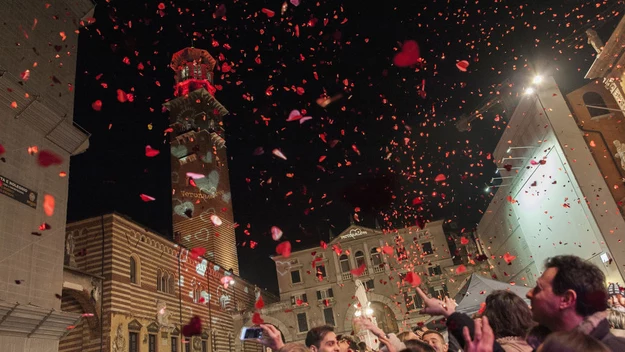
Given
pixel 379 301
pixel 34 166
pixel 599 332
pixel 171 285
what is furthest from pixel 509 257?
pixel 599 332

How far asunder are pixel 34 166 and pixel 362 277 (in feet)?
111

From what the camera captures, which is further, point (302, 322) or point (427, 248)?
point (427, 248)

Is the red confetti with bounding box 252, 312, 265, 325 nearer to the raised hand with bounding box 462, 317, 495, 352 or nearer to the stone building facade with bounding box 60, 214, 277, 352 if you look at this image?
the stone building facade with bounding box 60, 214, 277, 352

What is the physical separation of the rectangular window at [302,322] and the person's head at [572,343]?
40182 millimetres

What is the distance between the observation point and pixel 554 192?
80.4 ft

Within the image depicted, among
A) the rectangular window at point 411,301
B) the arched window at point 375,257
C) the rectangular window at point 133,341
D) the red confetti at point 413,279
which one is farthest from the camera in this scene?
the arched window at point 375,257

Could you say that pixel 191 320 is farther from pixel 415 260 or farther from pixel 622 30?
pixel 622 30

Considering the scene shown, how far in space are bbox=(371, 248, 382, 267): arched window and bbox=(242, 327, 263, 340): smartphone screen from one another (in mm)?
38793

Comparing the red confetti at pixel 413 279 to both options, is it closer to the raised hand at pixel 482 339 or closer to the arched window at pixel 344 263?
the arched window at pixel 344 263

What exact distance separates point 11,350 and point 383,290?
112 feet

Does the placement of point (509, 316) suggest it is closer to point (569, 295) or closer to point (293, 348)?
point (569, 295)

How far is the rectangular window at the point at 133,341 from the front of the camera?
68.2 feet

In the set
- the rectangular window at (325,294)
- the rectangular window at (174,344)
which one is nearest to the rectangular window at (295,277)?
the rectangular window at (325,294)

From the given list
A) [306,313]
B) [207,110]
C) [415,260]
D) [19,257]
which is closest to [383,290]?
[415,260]
